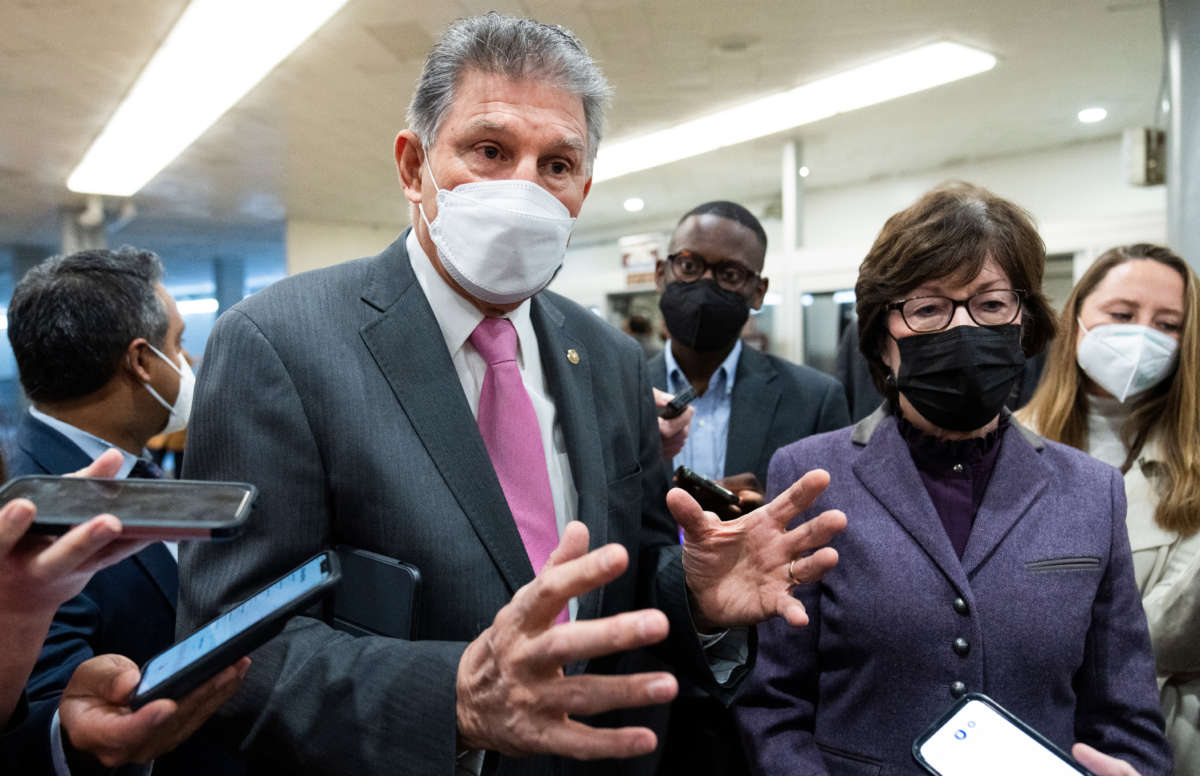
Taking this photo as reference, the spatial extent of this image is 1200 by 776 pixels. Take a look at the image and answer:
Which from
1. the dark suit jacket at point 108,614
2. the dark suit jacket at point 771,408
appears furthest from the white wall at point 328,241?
the dark suit jacket at point 108,614

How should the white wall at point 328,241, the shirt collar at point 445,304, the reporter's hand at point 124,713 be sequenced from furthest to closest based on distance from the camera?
the white wall at point 328,241, the shirt collar at point 445,304, the reporter's hand at point 124,713

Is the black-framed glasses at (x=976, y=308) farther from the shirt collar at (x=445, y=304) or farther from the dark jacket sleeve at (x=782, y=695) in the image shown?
the shirt collar at (x=445, y=304)

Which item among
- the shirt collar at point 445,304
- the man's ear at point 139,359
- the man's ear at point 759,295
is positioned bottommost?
the man's ear at point 139,359

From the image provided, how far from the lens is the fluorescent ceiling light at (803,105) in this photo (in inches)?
167

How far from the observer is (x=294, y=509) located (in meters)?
1.09

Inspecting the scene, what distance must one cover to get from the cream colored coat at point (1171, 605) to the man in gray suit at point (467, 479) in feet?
3.53

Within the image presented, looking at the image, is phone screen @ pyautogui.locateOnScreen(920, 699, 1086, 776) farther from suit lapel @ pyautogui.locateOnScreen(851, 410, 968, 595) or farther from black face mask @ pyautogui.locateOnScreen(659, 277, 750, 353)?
black face mask @ pyautogui.locateOnScreen(659, 277, 750, 353)

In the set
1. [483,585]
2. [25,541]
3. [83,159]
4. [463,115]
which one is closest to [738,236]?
[463,115]

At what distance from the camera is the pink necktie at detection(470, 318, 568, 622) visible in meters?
1.24

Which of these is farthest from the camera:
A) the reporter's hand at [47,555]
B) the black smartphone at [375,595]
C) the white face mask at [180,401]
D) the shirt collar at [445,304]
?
the white face mask at [180,401]

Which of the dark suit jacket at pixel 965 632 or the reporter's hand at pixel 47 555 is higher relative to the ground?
the reporter's hand at pixel 47 555

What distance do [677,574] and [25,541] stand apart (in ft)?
3.26

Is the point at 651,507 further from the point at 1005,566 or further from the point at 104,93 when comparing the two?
the point at 104,93

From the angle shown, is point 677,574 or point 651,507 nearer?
point 677,574
